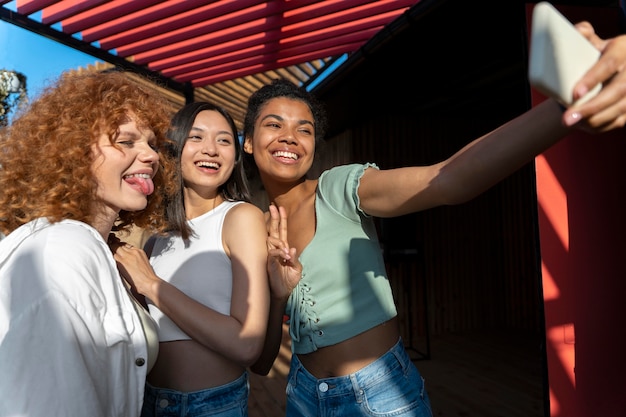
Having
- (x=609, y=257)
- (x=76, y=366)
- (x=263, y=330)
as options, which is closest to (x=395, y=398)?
(x=263, y=330)

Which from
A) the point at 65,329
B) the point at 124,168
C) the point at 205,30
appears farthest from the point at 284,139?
the point at 205,30

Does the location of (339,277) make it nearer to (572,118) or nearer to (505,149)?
(505,149)

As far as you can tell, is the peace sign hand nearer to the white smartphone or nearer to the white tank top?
the white tank top

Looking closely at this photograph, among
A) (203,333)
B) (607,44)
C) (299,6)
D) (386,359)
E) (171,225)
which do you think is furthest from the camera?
(299,6)

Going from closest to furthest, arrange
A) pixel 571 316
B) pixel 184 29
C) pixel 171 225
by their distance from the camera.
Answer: pixel 171 225
pixel 571 316
pixel 184 29

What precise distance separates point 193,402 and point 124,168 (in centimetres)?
74

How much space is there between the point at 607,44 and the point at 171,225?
1352 mm

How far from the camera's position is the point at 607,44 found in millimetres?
641

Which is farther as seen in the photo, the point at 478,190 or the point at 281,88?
the point at 281,88

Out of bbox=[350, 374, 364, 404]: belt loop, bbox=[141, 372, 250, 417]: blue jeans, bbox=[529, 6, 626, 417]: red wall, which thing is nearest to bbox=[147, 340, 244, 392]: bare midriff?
bbox=[141, 372, 250, 417]: blue jeans

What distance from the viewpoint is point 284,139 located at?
165cm

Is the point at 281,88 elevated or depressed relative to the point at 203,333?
elevated

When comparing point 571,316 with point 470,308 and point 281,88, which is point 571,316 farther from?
point 470,308

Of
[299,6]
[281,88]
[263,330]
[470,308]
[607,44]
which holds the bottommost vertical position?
[470,308]
